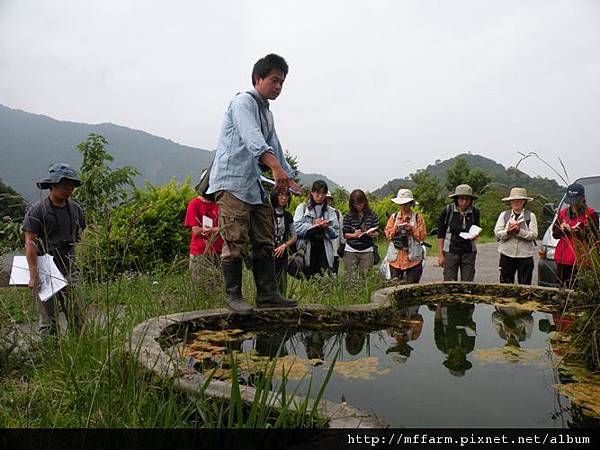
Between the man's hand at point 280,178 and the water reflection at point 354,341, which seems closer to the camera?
the water reflection at point 354,341

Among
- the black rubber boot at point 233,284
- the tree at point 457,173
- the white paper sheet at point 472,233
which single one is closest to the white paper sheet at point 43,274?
the black rubber boot at point 233,284

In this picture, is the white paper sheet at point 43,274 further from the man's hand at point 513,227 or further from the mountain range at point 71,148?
the mountain range at point 71,148

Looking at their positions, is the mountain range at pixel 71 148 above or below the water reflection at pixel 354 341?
above

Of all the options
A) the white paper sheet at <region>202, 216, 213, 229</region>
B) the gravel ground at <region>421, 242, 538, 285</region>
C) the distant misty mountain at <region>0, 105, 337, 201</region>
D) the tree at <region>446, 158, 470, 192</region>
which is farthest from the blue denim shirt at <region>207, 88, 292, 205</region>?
the distant misty mountain at <region>0, 105, 337, 201</region>

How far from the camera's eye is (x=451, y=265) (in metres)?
5.09

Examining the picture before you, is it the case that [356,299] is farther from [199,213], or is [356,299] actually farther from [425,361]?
[199,213]

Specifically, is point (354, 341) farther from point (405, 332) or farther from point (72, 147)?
point (72, 147)

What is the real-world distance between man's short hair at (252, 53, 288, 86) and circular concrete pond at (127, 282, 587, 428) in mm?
A: 1566

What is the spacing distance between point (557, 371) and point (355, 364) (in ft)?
3.13

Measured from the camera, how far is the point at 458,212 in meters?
5.08

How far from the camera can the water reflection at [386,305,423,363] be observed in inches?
96.4

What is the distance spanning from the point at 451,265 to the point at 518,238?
2.54 feet

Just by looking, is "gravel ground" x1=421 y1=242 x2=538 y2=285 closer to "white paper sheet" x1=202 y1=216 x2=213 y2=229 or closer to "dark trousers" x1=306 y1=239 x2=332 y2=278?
"dark trousers" x1=306 y1=239 x2=332 y2=278

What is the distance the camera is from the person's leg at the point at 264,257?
3029mm
